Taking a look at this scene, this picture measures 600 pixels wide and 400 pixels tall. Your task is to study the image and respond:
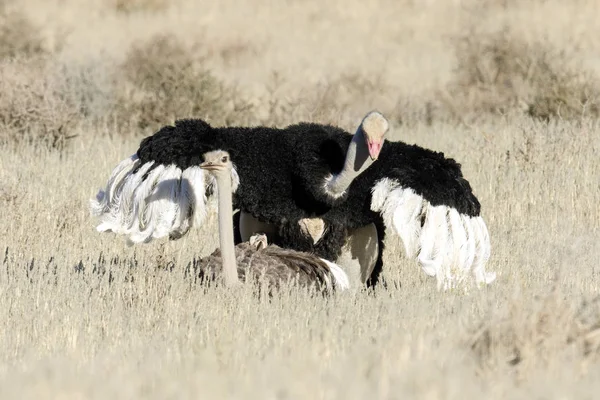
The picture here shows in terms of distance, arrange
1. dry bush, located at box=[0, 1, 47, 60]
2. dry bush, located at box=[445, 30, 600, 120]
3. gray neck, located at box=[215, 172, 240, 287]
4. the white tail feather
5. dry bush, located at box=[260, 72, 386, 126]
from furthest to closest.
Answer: dry bush, located at box=[0, 1, 47, 60] < dry bush, located at box=[445, 30, 600, 120] < dry bush, located at box=[260, 72, 386, 126] < the white tail feather < gray neck, located at box=[215, 172, 240, 287]

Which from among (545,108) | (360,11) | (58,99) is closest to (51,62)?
(58,99)

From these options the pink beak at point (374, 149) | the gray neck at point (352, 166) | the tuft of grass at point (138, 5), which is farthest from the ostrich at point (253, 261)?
the tuft of grass at point (138, 5)

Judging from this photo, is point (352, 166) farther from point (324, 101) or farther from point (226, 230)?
point (324, 101)

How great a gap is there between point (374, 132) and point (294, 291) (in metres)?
1.01

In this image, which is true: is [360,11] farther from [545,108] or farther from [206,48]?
[545,108]

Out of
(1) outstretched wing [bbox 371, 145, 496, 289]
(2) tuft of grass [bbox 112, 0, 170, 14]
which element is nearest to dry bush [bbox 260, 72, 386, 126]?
(1) outstretched wing [bbox 371, 145, 496, 289]

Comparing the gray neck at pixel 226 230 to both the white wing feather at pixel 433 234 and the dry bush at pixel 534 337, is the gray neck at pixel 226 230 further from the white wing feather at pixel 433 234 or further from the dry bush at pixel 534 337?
the dry bush at pixel 534 337

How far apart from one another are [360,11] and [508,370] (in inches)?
1040

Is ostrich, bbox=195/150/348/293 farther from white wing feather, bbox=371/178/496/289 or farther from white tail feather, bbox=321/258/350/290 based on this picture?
white wing feather, bbox=371/178/496/289

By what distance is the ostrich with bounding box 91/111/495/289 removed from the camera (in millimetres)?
7781

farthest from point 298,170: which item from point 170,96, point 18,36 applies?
point 18,36

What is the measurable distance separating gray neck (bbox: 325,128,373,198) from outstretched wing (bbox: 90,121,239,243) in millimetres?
572

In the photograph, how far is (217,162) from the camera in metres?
7.66

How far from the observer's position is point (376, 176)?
26.8 feet
